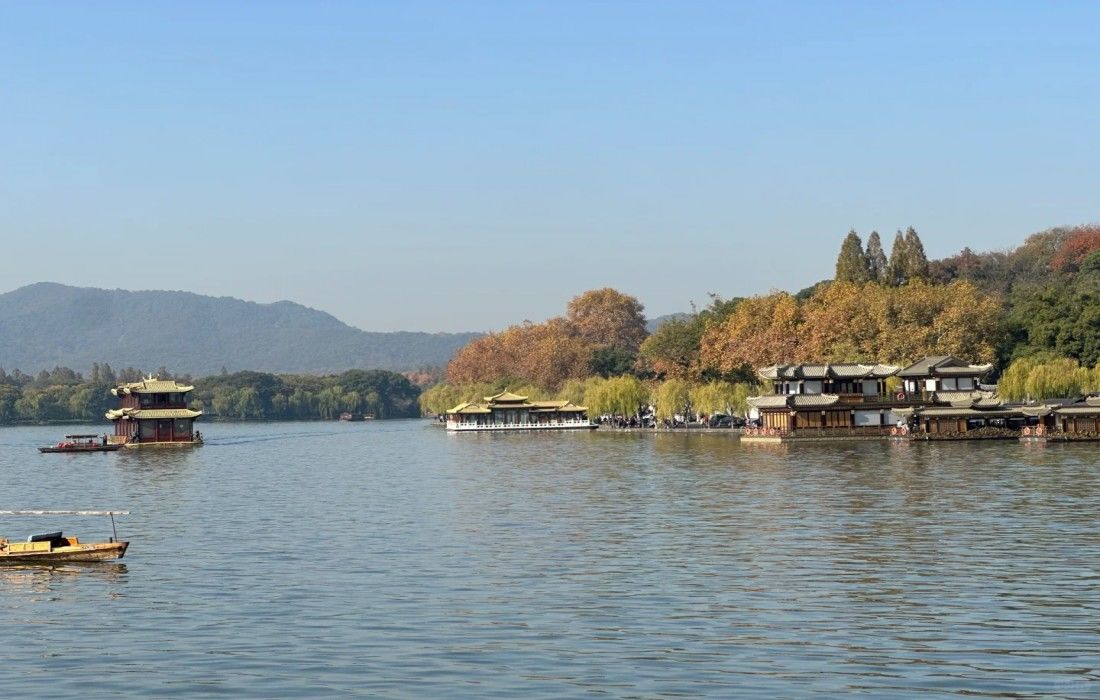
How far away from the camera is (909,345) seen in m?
108

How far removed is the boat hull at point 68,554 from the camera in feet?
112

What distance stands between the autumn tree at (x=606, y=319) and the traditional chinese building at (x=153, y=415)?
81084 mm

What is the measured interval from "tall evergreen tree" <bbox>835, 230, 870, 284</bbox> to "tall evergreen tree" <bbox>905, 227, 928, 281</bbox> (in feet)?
17.2

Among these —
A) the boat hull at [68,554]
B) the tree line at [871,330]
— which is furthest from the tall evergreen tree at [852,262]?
the boat hull at [68,554]

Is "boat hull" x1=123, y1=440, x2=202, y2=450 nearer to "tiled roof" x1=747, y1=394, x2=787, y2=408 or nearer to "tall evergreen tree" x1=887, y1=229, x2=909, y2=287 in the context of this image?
"tiled roof" x1=747, y1=394, x2=787, y2=408

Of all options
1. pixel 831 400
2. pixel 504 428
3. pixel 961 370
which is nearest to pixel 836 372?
pixel 831 400

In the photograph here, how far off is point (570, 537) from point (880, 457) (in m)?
39.2

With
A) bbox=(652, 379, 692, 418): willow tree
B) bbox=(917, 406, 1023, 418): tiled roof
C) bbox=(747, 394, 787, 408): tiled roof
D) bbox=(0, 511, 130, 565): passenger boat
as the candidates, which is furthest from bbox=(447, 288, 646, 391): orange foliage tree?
bbox=(0, 511, 130, 565): passenger boat

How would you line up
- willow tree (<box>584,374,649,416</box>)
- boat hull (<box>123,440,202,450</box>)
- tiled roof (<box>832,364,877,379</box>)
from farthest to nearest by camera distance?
willow tree (<box>584,374,649,416</box>), boat hull (<box>123,440,202,450</box>), tiled roof (<box>832,364,877,379</box>)

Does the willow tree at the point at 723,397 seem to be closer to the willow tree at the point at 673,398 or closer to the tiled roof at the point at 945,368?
the willow tree at the point at 673,398

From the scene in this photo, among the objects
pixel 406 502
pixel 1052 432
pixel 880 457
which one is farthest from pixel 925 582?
pixel 1052 432

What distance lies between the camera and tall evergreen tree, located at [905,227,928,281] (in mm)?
140125

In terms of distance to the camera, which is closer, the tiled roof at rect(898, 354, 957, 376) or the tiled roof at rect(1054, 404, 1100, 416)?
the tiled roof at rect(1054, 404, 1100, 416)

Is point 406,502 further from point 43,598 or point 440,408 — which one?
point 440,408
